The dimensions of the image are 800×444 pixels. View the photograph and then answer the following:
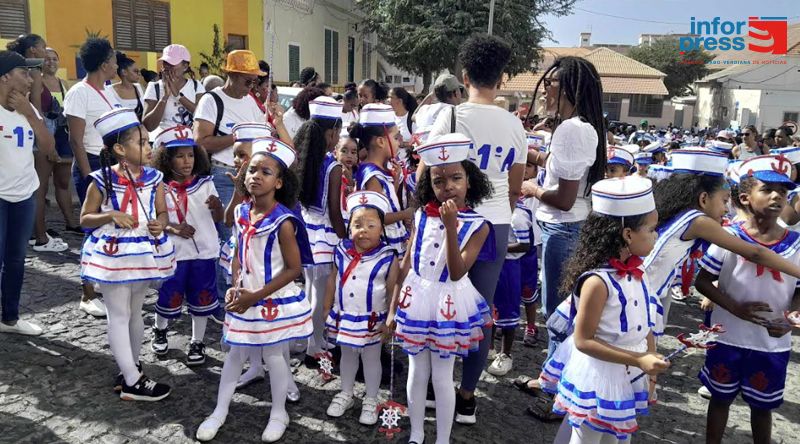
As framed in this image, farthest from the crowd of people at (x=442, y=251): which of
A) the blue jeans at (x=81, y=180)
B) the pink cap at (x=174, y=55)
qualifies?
the pink cap at (x=174, y=55)

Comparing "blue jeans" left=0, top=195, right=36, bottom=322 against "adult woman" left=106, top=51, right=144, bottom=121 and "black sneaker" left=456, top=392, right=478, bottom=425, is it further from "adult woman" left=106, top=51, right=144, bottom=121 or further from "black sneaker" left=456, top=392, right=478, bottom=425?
"black sneaker" left=456, top=392, right=478, bottom=425

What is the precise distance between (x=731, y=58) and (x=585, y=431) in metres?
70.8

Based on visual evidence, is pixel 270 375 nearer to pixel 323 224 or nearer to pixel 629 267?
pixel 323 224

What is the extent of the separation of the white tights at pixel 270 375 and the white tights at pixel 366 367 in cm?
40

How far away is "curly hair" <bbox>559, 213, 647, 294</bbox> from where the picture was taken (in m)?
2.62

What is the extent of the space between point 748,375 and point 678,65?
60562 mm

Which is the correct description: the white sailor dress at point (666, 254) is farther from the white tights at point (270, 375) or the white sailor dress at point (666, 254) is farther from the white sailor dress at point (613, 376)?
the white tights at point (270, 375)

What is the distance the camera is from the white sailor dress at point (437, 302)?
3.19m

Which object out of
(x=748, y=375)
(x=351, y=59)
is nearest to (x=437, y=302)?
(x=748, y=375)

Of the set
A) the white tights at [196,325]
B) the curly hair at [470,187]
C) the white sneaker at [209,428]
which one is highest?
the curly hair at [470,187]

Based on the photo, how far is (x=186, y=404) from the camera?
3803mm

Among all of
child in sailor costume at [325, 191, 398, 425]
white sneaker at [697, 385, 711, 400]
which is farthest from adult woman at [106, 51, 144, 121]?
white sneaker at [697, 385, 711, 400]

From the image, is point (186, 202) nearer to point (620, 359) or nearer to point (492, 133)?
point (492, 133)

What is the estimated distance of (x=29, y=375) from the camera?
406cm
